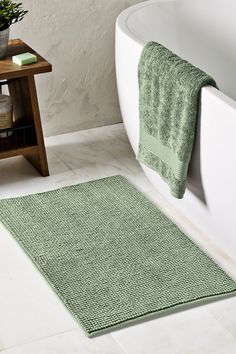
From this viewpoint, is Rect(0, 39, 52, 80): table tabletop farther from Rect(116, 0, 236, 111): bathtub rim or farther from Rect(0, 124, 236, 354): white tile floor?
Rect(0, 124, 236, 354): white tile floor

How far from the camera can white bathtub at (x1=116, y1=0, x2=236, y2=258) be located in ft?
8.01

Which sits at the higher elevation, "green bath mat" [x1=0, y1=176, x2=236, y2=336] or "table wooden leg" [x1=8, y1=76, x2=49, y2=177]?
"table wooden leg" [x1=8, y1=76, x2=49, y2=177]

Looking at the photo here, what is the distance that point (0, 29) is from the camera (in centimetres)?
306

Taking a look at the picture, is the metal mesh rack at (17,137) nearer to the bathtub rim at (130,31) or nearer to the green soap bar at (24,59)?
the green soap bar at (24,59)

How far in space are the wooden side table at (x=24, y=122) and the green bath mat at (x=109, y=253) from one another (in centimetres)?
22

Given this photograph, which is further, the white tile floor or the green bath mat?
the green bath mat

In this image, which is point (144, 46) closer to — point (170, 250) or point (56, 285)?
point (170, 250)

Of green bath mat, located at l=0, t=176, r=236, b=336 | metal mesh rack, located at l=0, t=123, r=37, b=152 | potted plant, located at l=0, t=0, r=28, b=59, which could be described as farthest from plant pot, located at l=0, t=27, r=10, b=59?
green bath mat, located at l=0, t=176, r=236, b=336

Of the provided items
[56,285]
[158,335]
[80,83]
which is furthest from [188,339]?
[80,83]

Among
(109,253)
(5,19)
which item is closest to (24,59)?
(5,19)

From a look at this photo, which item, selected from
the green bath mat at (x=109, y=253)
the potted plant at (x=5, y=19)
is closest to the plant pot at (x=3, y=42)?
the potted plant at (x=5, y=19)

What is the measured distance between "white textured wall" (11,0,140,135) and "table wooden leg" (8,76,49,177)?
1.00 ft

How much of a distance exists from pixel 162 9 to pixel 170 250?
1202 millimetres

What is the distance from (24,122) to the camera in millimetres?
3287
